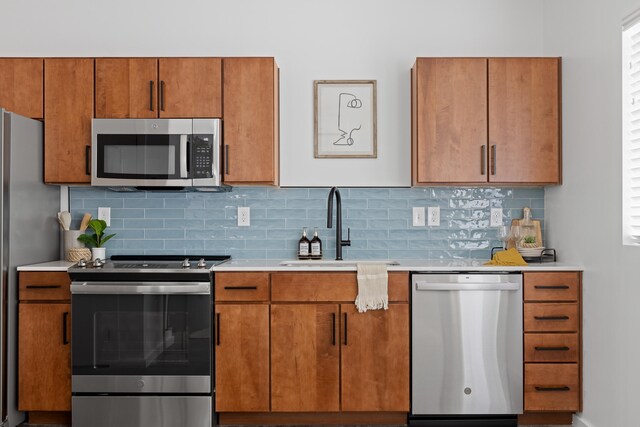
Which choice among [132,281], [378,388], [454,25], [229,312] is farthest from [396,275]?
[454,25]

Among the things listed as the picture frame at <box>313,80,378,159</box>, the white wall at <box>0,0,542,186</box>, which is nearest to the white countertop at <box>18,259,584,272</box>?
the white wall at <box>0,0,542,186</box>

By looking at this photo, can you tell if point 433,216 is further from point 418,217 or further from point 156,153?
point 156,153

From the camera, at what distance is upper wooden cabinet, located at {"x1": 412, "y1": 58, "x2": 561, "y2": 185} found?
3477 millimetres

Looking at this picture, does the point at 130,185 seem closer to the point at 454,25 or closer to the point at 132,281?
the point at 132,281

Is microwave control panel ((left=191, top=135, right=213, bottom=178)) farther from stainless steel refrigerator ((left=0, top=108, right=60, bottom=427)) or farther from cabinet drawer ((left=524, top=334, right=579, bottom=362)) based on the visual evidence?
cabinet drawer ((left=524, top=334, right=579, bottom=362))

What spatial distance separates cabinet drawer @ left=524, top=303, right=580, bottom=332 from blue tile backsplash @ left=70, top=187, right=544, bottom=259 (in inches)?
27.5

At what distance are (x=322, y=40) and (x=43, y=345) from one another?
2.53m

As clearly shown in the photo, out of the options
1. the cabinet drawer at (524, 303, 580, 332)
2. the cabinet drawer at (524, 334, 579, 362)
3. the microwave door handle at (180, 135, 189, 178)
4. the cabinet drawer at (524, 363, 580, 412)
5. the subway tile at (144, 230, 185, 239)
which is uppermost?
Result: the microwave door handle at (180, 135, 189, 178)

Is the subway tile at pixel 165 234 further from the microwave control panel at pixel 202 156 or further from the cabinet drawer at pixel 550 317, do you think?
the cabinet drawer at pixel 550 317

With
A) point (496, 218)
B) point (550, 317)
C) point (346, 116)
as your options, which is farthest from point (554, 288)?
point (346, 116)

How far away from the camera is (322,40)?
3855 millimetres

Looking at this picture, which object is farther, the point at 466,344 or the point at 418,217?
the point at 418,217

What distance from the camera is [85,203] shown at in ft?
12.7

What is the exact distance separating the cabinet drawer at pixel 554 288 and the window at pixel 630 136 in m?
0.52
